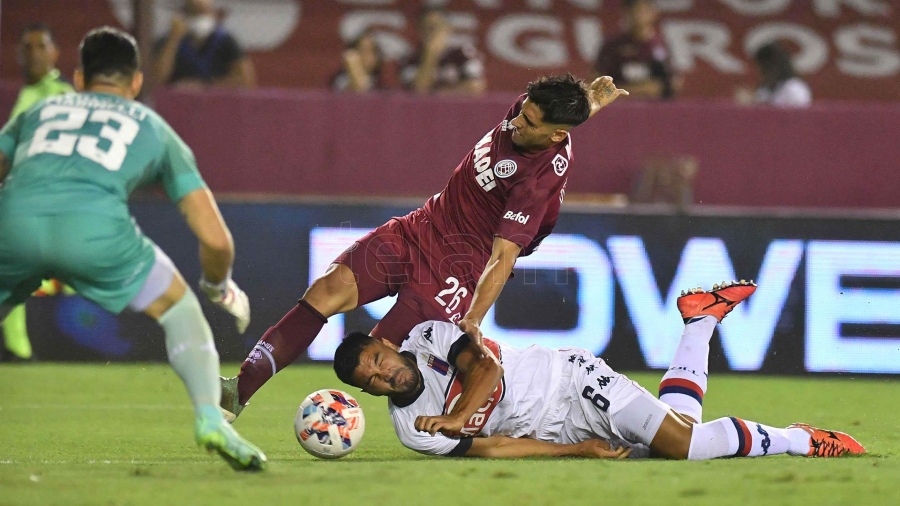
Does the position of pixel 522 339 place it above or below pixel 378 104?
below

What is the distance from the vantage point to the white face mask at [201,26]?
465 inches

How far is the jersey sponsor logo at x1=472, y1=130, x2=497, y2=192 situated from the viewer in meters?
6.81

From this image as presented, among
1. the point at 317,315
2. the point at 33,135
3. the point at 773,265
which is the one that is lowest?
the point at 773,265

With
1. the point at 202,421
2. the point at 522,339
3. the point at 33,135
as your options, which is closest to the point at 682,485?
the point at 202,421

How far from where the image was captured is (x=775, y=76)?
12.3 metres

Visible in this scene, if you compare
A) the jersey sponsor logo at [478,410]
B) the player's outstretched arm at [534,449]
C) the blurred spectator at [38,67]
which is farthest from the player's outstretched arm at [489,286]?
the blurred spectator at [38,67]

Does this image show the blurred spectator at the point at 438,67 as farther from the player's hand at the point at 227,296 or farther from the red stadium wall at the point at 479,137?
the player's hand at the point at 227,296

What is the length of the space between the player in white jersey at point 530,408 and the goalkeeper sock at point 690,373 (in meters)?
0.01

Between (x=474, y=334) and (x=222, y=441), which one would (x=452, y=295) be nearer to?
(x=474, y=334)

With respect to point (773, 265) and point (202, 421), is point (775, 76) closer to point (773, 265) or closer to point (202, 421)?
point (773, 265)

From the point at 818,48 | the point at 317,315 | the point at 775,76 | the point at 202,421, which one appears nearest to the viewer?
the point at 202,421

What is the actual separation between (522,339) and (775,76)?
159 inches

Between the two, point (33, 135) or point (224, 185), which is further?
point (224, 185)

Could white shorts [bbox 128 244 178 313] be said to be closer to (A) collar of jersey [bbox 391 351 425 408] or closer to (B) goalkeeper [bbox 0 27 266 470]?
(B) goalkeeper [bbox 0 27 266 470]
